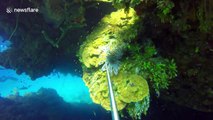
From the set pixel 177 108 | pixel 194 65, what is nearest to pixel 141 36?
pixel 194 65

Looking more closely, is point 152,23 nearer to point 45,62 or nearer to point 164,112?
point 164,112

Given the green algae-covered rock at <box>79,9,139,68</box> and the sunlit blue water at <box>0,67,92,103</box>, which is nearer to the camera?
the green algae-covered rock at <box>79,9,139,68</box>

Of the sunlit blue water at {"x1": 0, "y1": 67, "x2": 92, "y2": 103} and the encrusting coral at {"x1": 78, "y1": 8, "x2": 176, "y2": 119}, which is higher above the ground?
the encrusting coral at {"x1": 78, "y1": 8, "x2": 176, "y2": 119}

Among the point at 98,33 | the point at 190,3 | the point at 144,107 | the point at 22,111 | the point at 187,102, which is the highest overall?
the point at 190,3

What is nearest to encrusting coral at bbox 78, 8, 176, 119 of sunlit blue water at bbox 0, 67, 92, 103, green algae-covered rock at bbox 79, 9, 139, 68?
green algae-covered rock at bbox 79, 9, 139, 68

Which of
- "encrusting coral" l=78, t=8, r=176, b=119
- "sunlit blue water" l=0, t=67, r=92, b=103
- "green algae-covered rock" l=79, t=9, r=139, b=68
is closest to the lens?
"encrusting coral" l=78, t=8, r=176, b=119

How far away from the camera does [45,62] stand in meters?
9.97

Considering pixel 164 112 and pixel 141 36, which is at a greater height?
pixel 141 36

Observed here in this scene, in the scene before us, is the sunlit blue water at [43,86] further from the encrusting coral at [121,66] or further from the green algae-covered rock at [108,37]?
the encrusting coral at [121,66]

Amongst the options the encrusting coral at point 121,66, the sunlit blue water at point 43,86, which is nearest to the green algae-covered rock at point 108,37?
the encrusting coral at point 121,66

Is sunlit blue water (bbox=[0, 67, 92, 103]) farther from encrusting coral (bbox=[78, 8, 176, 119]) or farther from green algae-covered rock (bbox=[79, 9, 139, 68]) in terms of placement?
encrusting coral (bbox=[78, 8, 176, 119])

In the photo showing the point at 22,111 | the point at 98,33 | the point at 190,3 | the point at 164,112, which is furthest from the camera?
the point at 22,111

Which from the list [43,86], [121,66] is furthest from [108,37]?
[43,86]

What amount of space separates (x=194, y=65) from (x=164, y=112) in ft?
11.8
